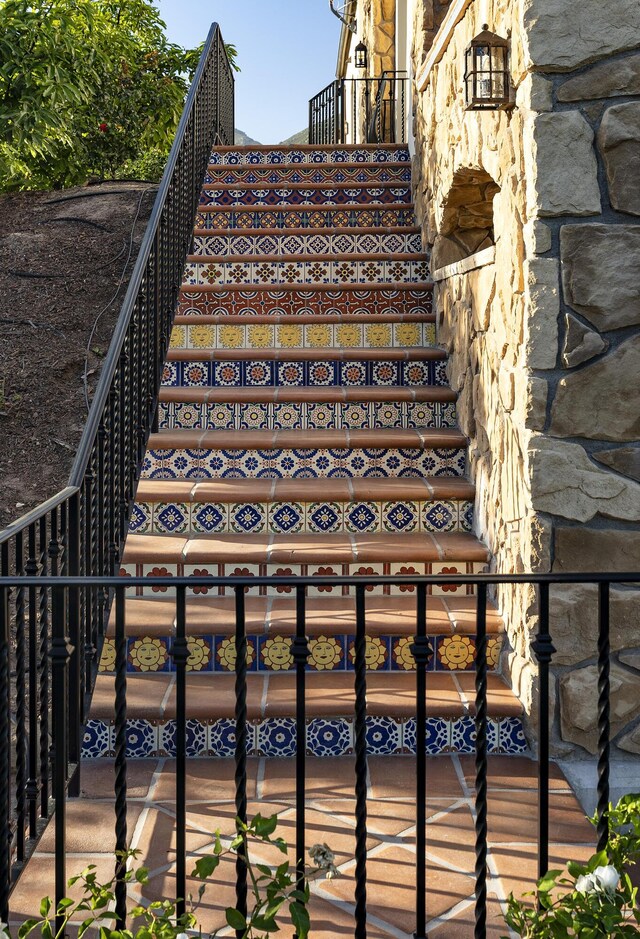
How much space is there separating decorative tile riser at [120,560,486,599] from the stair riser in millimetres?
255

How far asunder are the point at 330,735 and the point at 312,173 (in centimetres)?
456

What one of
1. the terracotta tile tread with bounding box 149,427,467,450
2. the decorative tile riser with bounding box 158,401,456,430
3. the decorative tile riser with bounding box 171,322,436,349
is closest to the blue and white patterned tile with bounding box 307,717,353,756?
the terracotta tile tread with bounding box 149,427,467,450

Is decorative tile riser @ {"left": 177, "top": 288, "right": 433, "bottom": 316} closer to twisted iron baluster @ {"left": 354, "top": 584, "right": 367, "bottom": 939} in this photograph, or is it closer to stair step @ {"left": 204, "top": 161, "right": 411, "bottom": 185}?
stair step @ {"left": 204, "top": 161, "right": 411, "bottom": 185}

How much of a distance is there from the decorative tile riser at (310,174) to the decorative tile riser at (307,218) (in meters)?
0.54

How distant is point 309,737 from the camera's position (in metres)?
2.86

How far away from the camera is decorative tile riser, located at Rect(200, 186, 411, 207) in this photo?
5.81 meters

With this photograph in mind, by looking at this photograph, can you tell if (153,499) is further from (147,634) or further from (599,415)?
(599,415)

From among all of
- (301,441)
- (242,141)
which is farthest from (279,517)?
(242,141)

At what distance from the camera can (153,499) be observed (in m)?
3.61

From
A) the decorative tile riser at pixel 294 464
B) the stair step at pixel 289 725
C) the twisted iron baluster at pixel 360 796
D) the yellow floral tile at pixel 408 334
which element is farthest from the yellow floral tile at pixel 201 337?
the twisted iron baluster at pixel 360 796

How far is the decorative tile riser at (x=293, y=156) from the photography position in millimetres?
6402

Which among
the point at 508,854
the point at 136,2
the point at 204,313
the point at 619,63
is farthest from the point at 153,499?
the point at 136,2

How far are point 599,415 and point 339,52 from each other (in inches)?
565

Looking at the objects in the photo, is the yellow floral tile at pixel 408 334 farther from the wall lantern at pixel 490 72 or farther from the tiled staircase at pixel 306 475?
the wall lantern at pixel 490 72
